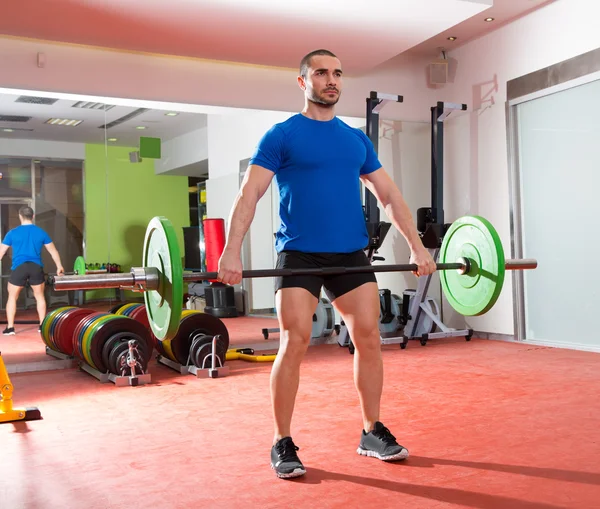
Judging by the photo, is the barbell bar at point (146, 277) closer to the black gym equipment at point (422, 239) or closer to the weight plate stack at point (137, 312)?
the weight plate stack at point (137, 312)

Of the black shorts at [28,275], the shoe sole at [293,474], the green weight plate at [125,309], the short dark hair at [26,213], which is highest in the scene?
the short dark hair at [26,213]

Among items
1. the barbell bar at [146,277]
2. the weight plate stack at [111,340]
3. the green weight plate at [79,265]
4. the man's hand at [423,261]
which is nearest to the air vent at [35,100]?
the green weight plate at [79,265]

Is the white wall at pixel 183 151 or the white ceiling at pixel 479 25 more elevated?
the white ceiling at pixel 479 25

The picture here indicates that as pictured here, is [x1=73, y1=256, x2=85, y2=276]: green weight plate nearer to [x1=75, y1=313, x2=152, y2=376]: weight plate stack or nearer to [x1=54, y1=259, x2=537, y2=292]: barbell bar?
[x1=75, y1=313, x2=152, y2=376]: weight plate stack

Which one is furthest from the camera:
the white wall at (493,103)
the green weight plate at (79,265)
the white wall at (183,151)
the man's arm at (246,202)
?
the white wall at (183,151)

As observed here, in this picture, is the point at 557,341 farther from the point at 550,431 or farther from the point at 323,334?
the point at 550,431

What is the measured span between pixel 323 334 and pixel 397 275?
1.06 meters

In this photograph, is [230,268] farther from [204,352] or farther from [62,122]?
[62,122]

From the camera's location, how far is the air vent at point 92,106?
541cm

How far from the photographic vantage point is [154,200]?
5.63m

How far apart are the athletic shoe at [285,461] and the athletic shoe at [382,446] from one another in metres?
0.30

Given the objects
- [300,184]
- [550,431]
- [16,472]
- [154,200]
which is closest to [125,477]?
[16,472]

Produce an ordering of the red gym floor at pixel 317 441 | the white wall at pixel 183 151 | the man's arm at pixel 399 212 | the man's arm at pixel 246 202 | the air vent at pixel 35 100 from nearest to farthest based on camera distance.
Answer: the red gym floor at pixel 317 441, the man's arm at pixel 246 202, the man's arm at pixel 399 212, the air vent at pixel 35 100, the white wall at pixel 183 151

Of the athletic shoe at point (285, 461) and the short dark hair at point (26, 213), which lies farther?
the short dark hair at point (26, 213)
